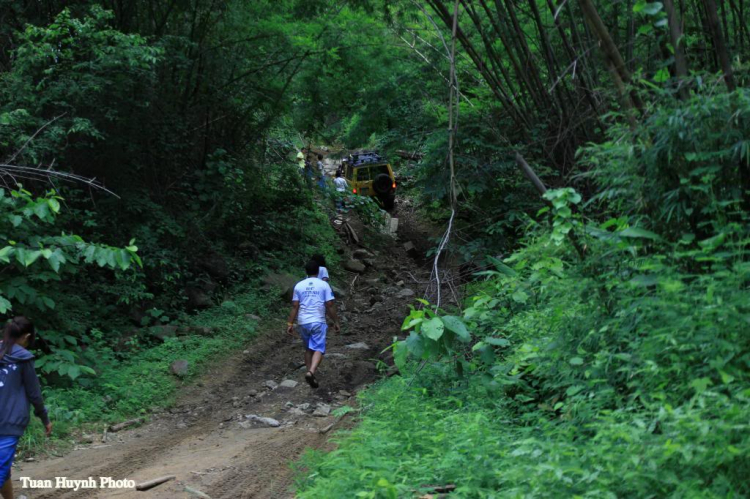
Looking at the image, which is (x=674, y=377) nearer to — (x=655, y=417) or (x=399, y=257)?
(x=655, y=417)

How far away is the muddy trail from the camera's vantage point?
5.21 m

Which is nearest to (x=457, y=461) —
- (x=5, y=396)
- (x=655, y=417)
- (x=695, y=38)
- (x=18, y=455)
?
(x=655, y=417)

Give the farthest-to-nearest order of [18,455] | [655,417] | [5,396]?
1. [18,455]
2. [5,396]
3. [655,417]

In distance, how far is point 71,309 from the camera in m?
8.48

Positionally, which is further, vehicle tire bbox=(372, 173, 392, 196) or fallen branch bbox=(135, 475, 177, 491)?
vehicle tire bbox=(372, 173, 392, 196)

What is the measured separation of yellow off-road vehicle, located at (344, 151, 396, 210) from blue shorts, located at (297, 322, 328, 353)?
509 inches

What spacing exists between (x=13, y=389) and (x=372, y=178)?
17.3 meters

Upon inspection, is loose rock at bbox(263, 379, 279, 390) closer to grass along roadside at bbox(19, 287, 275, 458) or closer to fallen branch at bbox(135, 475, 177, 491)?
grass along roadside at bbox(19, 287, 275, 458)

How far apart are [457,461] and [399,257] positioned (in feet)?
42.2

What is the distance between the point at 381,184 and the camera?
20.9 metres

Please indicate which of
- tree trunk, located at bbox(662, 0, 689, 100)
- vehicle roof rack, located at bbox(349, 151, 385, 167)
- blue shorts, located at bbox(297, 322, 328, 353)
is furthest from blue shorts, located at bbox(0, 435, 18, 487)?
vehicle roof rack, located at bbox(349, 151, 385, 167)

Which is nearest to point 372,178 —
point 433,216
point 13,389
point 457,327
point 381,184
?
point 381,184

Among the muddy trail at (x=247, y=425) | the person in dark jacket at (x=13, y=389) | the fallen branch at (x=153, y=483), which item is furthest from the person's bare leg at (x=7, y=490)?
the fallen branch at (x=153, y=483)

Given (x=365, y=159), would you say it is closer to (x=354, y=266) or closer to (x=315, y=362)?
(x=354, y=266)
